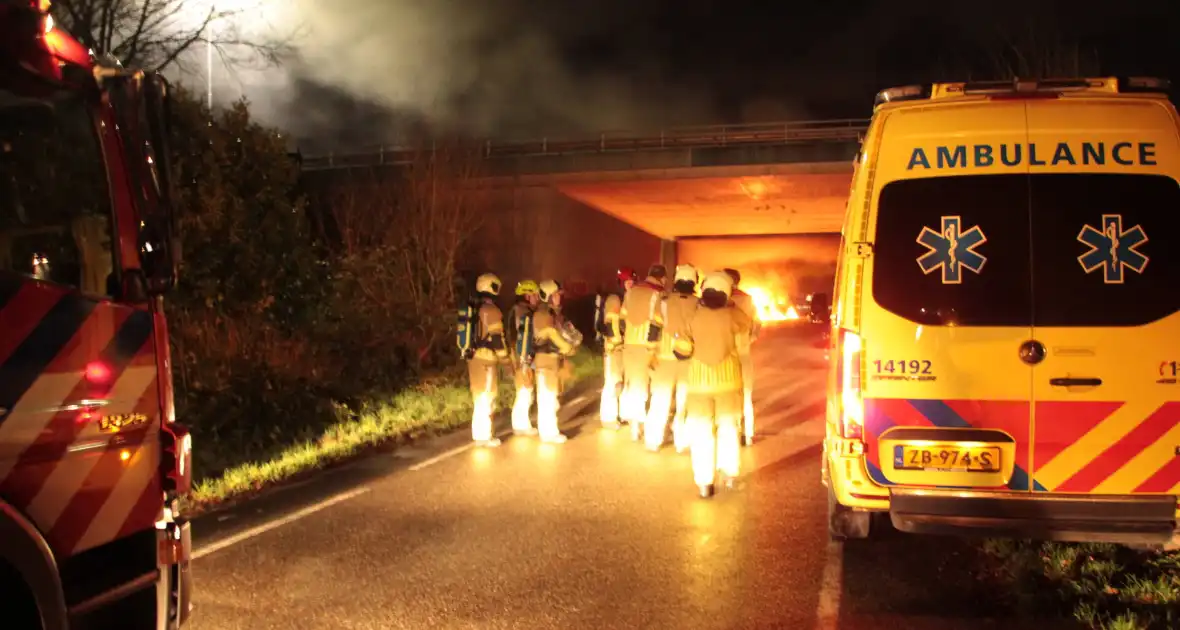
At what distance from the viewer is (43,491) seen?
9.64 feet

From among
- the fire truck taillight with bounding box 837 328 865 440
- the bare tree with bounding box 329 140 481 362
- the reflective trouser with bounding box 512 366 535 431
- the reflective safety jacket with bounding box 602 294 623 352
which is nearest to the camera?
the fire truck taillight with bounding box 837 328 865 440

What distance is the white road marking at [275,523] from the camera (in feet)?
20.9

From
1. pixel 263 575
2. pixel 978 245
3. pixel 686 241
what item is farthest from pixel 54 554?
pixel 686 241

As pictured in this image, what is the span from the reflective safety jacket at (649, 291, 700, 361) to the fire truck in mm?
5356

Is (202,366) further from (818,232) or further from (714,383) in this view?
(818,232)

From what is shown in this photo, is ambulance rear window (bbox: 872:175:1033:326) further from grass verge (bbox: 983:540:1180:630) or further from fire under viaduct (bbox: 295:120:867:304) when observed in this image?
fire under viaduct (bbox: 295:120:867:304)

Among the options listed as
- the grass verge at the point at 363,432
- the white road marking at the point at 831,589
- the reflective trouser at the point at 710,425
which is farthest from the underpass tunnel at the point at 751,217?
the white road marking at the point at 831,589

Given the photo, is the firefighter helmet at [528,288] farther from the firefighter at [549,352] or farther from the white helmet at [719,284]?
the white helmet at [719,284]

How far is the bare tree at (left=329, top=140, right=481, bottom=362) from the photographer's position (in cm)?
1648

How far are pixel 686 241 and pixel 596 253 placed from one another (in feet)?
40.5

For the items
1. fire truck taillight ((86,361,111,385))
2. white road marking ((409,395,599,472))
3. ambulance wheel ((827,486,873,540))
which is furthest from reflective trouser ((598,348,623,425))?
fire truck taillight ((86,361,111,385))

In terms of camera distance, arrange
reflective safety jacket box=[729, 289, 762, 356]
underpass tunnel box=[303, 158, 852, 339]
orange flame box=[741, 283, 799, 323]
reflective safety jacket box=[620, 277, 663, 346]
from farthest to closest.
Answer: orange flame box=[741, 283, 799, 323], underpass tunnel box=[303, 158, 852, 339], reflective safety jacket box=[620, 277, 663, 346], reflective safety jacket box=[729, 289, 762, 356]

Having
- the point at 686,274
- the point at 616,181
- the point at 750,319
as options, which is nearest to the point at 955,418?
the point at 686,274

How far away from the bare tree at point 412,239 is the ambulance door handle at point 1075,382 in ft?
40.3
